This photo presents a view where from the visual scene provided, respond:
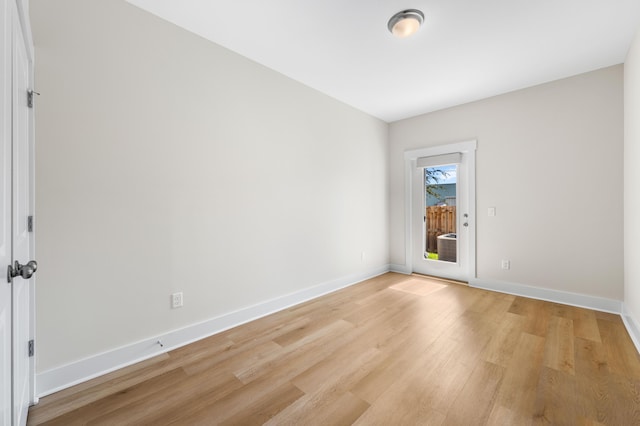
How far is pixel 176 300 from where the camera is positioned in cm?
221

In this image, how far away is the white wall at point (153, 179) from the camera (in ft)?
5.61

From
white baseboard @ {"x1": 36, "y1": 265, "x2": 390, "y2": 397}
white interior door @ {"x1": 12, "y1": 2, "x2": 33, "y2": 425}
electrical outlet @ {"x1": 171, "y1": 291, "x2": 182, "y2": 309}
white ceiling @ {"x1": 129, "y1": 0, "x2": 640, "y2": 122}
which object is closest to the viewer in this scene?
white interior door @ {"x1": 12, "y1": 2, "x2": 33, "y2": 425}

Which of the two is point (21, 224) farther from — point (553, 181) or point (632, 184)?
point (553, 181)

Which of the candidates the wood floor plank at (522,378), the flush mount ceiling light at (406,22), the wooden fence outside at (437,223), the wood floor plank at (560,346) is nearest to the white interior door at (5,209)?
the flush mount ceiling light at (406,22)

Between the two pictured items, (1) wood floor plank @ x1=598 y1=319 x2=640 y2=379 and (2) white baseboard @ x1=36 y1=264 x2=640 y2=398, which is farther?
(1) wood floor plank @ x1=598 y1=319 x2=640 y2=379

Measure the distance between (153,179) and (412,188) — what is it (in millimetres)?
3777

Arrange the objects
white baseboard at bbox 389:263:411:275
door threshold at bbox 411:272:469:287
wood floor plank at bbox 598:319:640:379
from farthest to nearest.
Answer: white baseboard at bbox 389:263:411:275, door threshold at bbox 411:272:469:287, wood floor plank at bbox 598:319:640:379

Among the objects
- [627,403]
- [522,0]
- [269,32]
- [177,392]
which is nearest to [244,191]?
[269,32]

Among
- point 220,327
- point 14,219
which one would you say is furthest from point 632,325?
point 14,219

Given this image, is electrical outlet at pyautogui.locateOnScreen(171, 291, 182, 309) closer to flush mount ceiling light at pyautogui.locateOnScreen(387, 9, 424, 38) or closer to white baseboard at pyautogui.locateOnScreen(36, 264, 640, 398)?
white baseboard at pyautogui.locateOnScreen(36, 264, 640, 398)

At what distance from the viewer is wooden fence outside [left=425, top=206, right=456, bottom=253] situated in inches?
162

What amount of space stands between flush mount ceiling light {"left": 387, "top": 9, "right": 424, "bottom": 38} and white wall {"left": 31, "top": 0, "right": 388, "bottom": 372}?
4.39ft

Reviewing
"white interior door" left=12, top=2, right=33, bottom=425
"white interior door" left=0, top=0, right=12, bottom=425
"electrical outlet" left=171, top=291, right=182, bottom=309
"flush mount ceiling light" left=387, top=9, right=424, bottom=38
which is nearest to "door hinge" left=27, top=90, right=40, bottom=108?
"white interior door" left=12, top=2, right=33, bottom=425

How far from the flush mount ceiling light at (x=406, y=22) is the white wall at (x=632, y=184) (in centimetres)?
190
